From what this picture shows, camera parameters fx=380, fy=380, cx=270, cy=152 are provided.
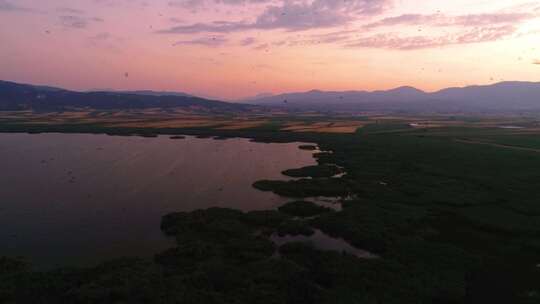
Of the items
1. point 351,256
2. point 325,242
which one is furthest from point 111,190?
point 351,256

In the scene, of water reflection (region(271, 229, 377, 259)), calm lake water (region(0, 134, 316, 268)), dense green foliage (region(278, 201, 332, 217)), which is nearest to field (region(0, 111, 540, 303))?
dense green foliage (region(278, 201, 332, 217))

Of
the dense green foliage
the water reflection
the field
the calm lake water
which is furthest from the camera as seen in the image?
the dense green foliage

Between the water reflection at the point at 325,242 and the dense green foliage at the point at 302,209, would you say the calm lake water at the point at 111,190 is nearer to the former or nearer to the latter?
the dense green foliage at the point at 302,209

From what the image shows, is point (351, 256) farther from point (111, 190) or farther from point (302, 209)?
point (111, 190)

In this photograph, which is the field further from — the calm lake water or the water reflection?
the calm lake water

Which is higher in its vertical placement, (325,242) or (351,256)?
(351,256)

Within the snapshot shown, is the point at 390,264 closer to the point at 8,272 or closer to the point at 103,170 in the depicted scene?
the point at 8,272

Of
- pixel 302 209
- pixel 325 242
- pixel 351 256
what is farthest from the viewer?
pixel 302 209

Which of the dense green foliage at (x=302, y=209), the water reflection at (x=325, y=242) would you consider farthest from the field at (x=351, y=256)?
the water reflection at (x=325, y=242)

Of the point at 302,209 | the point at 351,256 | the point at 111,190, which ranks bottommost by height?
the point at 351,256
